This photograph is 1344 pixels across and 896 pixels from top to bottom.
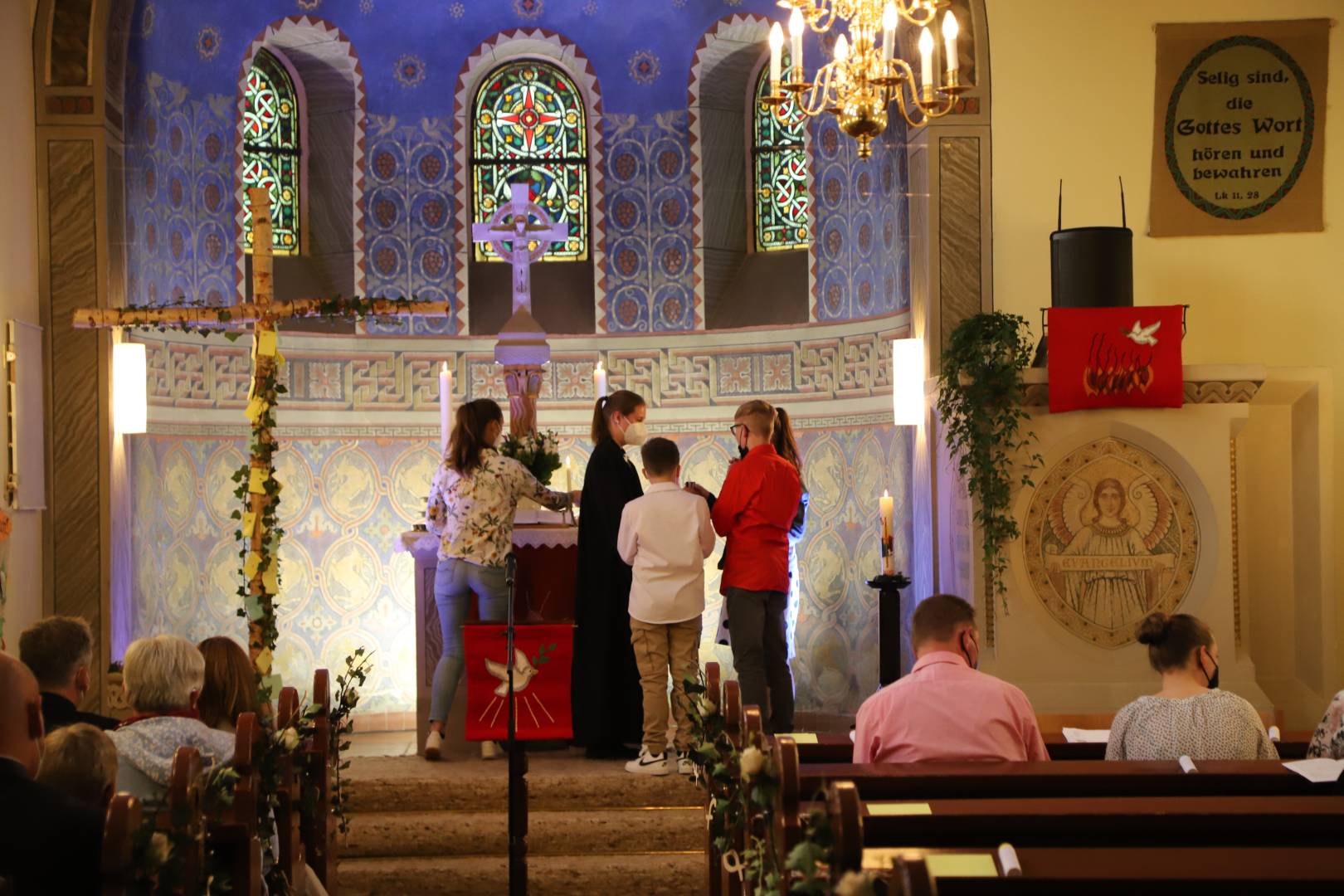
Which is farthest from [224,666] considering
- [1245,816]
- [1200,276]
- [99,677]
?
[1200,276]

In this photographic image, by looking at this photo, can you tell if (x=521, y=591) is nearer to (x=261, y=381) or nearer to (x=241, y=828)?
(x=261, y=381)

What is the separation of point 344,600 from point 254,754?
616 centimetres

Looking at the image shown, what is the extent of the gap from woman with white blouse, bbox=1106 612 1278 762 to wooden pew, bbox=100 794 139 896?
260cm

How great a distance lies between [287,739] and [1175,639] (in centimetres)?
250

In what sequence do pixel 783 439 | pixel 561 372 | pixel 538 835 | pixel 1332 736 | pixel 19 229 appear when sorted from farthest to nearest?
pixel 561 372, pixel 19 229, pixel 783 439, pixel 538 835, pixel 1332 736

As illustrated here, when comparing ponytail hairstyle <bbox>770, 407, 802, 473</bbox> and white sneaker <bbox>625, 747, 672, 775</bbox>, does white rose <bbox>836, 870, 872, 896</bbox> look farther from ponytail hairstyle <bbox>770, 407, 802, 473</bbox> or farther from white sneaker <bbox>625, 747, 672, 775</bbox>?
ponytail hairstyle <bbox>770, 407, 802, 473</bbox>

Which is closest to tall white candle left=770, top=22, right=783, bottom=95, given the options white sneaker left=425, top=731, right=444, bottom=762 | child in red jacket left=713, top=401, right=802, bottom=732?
child in red jacket left=713, top=401, right=802, bottom=732

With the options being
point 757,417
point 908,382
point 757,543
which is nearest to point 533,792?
point 757,543

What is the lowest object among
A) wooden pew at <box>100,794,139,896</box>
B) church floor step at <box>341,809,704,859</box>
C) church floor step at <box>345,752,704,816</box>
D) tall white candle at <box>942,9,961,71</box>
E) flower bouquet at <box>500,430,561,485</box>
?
church floor step at <box>341,809,704,859</box>

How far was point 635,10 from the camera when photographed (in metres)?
10.5

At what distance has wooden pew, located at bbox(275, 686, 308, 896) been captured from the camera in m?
4.53

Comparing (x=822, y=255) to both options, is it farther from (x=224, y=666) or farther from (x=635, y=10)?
(x=224, y=666)

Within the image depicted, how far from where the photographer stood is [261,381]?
7145mm

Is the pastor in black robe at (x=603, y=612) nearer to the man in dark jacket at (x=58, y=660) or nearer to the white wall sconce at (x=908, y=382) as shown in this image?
the white wall sconce at (x=908, y=382)
